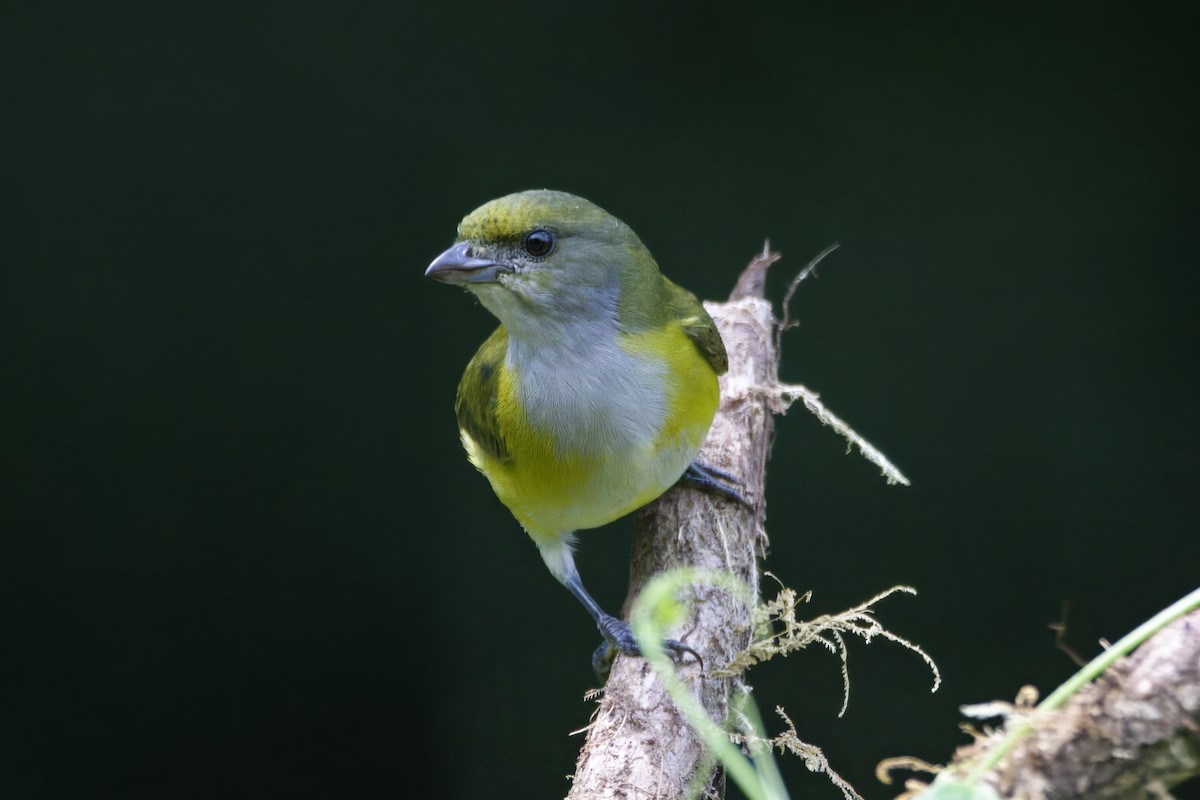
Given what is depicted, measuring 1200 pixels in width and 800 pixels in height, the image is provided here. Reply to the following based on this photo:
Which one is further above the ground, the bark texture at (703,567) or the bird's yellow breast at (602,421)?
the bird's yellow breast at (602,421)

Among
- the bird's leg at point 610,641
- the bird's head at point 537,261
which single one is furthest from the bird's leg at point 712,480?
the bird's head at point 537,261

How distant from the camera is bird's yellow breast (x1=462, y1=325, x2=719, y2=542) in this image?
2.12 metres

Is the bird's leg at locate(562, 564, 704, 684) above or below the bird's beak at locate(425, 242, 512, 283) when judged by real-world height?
below

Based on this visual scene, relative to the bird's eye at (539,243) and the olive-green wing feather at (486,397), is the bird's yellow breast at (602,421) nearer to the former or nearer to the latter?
the olive-green wing feather at (486,397)

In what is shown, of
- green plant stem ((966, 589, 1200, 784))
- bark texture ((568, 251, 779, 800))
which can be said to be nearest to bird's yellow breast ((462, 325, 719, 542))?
bark texture ((568, 251, 779, 800))

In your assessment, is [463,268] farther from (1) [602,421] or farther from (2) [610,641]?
(2) [610,641]

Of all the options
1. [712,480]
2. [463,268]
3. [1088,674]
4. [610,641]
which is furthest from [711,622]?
[1088,674]

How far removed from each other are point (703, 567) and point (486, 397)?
21.4 inches

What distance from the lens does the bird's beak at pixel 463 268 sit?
6.57 ft

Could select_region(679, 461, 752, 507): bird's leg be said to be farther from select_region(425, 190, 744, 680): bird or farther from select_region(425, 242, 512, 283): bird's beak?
select_region(425, 242, 512, 283): bird's beak

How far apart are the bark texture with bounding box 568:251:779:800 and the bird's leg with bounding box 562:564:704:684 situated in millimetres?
22

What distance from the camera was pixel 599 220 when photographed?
2133 millimetres

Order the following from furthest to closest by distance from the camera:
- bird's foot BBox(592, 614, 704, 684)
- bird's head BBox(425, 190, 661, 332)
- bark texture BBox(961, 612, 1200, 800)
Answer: bird's head BBox(425, 190, 661, 332) → bird's foot BBox(592, 614, 704, 684) → bark texture BBox(961, 612, 1200, 800)

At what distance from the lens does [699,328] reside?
2.34 meters
